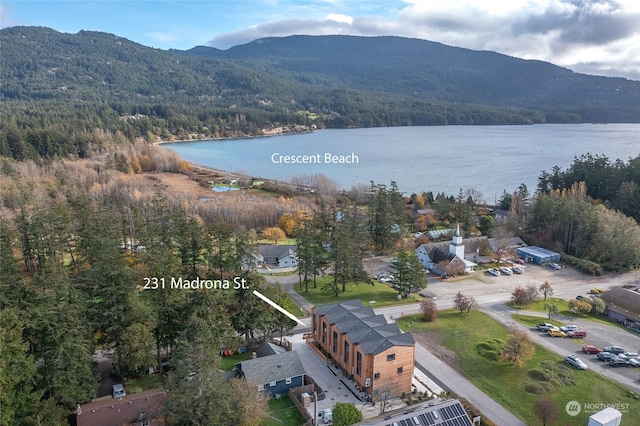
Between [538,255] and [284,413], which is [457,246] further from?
[284,413]

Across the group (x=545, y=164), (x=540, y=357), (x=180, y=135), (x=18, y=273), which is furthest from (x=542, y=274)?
(x=180, y=135)

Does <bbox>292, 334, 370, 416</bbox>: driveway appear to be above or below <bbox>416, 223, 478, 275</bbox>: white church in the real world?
below

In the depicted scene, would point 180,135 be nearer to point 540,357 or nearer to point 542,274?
point 542,274

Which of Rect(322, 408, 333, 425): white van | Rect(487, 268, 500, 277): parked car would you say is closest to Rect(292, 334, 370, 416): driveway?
Rect(322, 408, 333, 425): white van

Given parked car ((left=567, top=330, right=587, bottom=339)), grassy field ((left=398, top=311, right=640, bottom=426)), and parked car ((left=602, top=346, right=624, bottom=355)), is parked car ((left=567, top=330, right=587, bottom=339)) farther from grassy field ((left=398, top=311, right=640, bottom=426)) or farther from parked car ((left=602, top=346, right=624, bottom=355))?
grassy field ((left=398, top=311, right=640, bottom=426))

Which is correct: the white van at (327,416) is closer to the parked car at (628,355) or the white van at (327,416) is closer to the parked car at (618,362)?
the parked car at (618,362)
